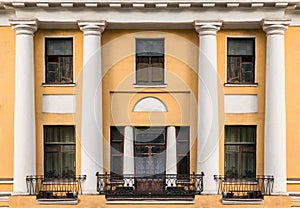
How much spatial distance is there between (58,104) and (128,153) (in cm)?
305

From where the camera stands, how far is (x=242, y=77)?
2717 cm

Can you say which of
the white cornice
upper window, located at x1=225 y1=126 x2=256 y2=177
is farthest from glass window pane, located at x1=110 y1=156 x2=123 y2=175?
the white cornice

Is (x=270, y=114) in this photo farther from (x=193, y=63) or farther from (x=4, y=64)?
(x=4, y=64)

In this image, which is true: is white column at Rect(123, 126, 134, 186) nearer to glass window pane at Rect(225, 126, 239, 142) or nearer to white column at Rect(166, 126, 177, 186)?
white column at Rect(166, 126, 177, 186)

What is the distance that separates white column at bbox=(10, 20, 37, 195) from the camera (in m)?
26.0

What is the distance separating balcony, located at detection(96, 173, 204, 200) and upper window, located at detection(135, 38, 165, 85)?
3.48m

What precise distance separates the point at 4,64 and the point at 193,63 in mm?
6742

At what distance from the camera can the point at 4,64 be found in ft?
88.2

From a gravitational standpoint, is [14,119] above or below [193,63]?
below

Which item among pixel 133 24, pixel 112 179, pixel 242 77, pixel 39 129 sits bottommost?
pixel 112 179

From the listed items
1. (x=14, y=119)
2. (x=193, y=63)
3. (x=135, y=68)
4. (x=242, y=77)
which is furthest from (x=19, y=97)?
(x=242, y=77)

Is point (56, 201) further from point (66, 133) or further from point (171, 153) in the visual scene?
point (171, 153)

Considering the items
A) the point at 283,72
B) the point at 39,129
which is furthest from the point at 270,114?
the point at 39,129

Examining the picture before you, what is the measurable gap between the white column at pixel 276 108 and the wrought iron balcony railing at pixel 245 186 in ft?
0.93
